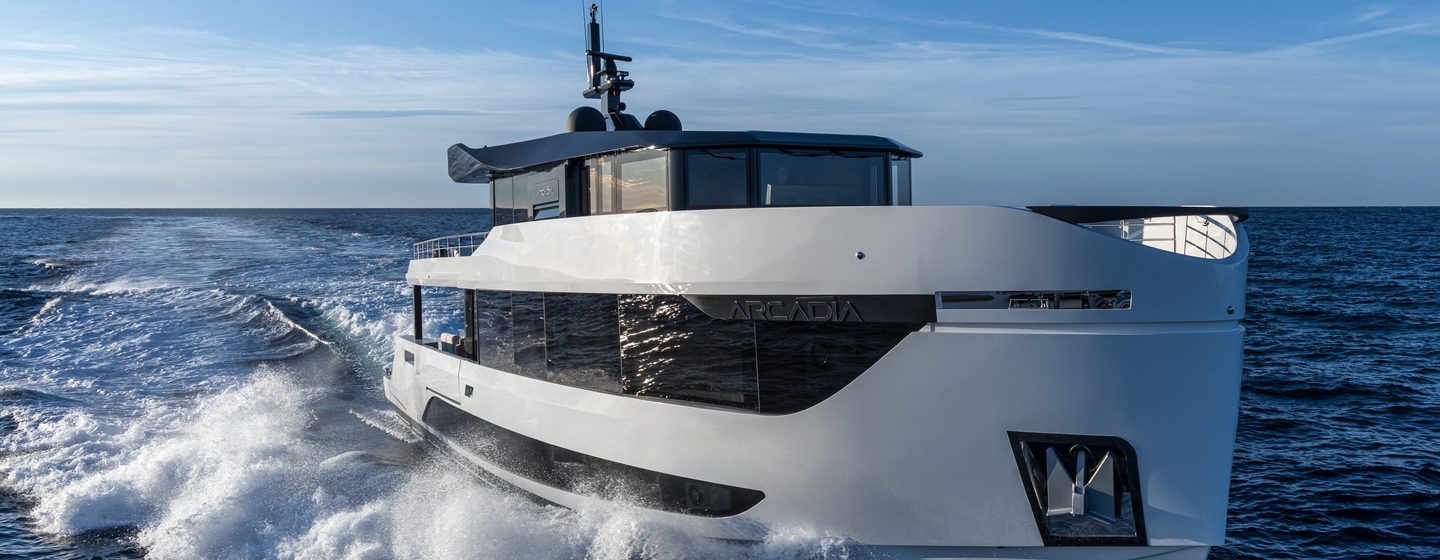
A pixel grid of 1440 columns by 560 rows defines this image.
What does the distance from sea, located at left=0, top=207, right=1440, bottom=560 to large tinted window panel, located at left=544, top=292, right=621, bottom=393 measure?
3.69 feet

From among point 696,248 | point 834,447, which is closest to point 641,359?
point 696,248

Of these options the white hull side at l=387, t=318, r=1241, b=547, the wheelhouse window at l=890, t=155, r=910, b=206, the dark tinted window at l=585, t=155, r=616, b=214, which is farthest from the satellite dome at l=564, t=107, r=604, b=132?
the white hull side at l=387, t=318, r=1241, b=547

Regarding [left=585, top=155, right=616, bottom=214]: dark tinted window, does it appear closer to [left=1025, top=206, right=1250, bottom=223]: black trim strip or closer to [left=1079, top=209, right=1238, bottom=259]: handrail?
[left=1025, top=206, right=1250, bottom=223]: black trim strip

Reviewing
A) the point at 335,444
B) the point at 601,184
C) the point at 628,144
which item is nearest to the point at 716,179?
the point at 628,144

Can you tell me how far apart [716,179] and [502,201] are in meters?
3.56

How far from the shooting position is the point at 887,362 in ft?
19.9

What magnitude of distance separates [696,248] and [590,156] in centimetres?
231

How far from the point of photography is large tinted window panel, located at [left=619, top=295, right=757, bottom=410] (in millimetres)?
6625

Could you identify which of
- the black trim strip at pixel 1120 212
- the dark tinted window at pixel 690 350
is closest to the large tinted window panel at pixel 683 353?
the dark tinted window at pixel 690 350

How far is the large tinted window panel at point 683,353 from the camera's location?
21.7 ft

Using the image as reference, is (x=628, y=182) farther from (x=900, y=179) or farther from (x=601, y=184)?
(x=900, y=179)

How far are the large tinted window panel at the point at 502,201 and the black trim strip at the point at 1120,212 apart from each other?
5.85m

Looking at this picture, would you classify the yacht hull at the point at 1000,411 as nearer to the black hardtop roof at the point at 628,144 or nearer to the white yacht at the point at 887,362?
the white yacht at the point at 887,362

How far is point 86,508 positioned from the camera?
354 inches
